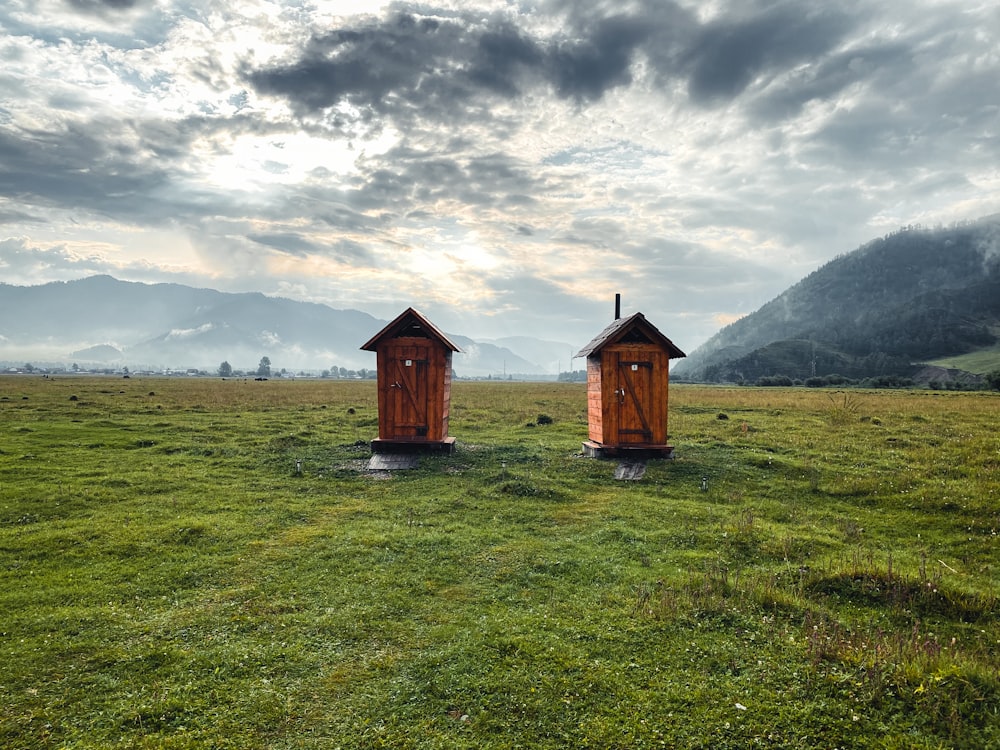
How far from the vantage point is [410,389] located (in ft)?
73.3

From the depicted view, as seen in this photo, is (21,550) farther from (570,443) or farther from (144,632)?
(570,443)

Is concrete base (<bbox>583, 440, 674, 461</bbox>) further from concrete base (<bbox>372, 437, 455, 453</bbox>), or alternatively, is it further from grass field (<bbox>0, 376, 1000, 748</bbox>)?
concrete base (<bbox>372, 437, 455, 453</bbox>)

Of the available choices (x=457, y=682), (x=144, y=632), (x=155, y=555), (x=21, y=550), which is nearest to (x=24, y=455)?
(x=21, y=550)

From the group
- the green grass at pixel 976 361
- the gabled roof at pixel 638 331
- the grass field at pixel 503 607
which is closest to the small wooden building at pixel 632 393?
the gabled roof at pixel 638 331

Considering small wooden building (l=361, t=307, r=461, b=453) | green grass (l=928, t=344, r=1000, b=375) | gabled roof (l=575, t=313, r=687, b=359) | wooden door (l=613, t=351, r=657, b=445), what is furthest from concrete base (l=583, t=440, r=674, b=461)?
green grass (l=928, t=344, r=1000, b=375)

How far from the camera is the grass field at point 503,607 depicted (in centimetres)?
610

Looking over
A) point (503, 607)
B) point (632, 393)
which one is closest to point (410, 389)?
point (632, 393)

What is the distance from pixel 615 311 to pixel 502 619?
20425 mm

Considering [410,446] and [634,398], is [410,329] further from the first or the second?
[634,398]

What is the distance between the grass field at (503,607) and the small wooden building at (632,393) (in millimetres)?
2760

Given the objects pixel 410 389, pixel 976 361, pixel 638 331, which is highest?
pixel 976 361

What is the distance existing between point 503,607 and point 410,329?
608 inches

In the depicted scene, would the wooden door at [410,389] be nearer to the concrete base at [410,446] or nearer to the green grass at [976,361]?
the concrete base at [410,446]

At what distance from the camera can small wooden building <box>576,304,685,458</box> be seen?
71.8 ft
